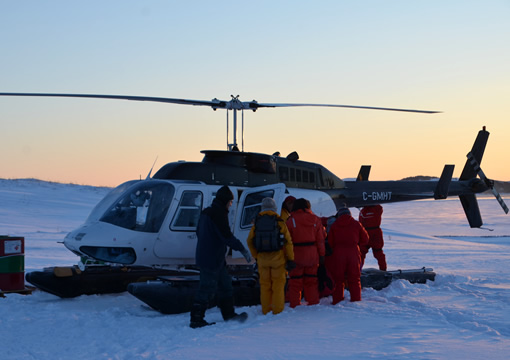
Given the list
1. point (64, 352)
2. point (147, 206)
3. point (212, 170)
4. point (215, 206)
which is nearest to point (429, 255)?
point (212, 170)

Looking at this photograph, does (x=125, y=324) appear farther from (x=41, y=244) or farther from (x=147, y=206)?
(x=41, y=244)

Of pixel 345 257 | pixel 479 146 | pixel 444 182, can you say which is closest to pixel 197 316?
pixel 345 257

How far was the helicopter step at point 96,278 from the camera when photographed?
8.74m

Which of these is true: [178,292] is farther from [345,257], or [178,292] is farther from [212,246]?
[345,257]

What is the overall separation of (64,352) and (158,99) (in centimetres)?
515

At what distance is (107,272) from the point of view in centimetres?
893

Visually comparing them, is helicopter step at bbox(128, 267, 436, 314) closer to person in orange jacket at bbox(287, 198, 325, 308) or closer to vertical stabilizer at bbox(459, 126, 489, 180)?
person in orange jacket at bbox(287, 198, 325, 308)

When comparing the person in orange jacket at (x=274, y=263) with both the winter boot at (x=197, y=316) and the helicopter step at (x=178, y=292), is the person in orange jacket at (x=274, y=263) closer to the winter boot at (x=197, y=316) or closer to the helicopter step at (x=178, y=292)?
the helicopter step at (x=178, y=292)

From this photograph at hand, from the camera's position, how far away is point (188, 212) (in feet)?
30.8

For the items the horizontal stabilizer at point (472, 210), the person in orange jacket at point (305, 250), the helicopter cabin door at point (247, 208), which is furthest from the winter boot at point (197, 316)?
the horizontal stabilizer at point (472, 210)

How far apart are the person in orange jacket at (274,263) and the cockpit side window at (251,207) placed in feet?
6.68

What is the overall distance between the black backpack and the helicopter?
1.17 metres

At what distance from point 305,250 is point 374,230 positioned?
4.52m

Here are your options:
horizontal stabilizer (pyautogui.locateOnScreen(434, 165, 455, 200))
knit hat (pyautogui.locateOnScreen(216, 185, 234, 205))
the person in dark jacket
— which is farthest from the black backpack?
horizontal stabilizer (pyautogui.locateOnScreen(434, 165, 455, 200))
